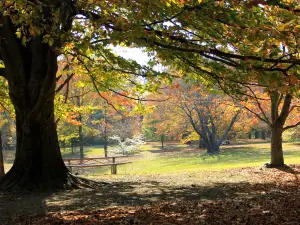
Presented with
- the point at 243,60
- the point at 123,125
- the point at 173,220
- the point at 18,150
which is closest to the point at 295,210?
the point at 173,220

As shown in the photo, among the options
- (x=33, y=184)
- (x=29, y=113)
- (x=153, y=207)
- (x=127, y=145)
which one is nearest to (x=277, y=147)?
(x=153, y=207)

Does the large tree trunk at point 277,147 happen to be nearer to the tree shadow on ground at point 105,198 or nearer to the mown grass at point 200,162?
the mown grass at point 200,162

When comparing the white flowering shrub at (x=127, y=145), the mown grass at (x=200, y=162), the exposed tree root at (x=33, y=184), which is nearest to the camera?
the exposed tree root at (x=33, y=184)

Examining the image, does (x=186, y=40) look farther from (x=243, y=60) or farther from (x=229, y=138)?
(x=229, y=138)

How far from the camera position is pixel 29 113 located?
8.84m

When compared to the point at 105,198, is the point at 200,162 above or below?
below

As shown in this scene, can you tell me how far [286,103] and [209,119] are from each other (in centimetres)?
2085

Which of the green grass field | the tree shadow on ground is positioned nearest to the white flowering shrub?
the green grass field

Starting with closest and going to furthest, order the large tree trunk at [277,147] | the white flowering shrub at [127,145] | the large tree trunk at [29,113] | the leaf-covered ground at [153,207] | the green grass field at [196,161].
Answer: the leaf-covered ground at [153,207] < the large tree trunk at [29,113] < the large tree trunk at [277,147] < the green grass field at [196,161] < the white flowering shrub at [127,145]

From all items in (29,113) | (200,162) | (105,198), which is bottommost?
(200,162)

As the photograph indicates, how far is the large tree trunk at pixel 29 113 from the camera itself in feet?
28.9

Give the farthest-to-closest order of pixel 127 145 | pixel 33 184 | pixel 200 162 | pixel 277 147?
pixel 127 145
pixel 200 162
pixel 277 147
pixel 33 184

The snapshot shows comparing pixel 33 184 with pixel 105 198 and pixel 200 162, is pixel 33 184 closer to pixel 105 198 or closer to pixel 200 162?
pixel 105 198

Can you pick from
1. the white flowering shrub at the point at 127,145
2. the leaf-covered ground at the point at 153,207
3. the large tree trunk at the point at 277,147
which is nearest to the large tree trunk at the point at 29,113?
the leaf-covered ground at the point at 153,207
